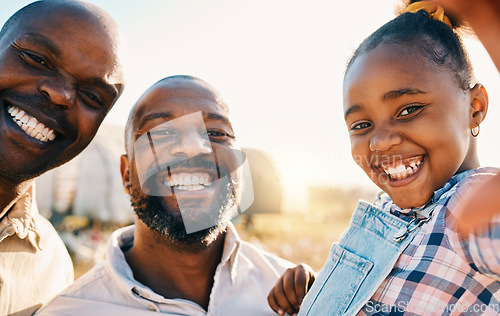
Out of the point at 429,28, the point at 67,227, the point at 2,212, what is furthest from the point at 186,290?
the point at 67,227

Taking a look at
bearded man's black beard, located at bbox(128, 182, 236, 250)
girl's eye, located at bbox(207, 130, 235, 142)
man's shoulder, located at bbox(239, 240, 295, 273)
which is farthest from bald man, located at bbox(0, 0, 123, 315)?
man's shoulder, located at bbox(239, 240, 295, 273)

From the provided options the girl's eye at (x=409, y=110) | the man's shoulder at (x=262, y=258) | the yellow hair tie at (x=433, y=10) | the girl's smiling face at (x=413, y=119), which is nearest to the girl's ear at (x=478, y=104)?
the girl's smiling face at (x=413, y=119)

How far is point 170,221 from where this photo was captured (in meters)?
2.60

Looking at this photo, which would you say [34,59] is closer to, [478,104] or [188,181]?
[188,181]

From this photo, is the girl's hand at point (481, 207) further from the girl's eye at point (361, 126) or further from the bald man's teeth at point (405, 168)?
the girl's eye at point (361, 126)

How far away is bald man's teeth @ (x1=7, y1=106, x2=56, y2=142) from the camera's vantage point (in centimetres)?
219

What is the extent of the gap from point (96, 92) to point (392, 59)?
1.67 m

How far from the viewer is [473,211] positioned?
75cm

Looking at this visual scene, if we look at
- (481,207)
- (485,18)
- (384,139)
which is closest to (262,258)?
(384,139)

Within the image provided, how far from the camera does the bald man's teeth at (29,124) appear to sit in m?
2.19

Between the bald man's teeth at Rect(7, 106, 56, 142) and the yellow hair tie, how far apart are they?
206cm

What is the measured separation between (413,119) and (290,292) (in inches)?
44.3

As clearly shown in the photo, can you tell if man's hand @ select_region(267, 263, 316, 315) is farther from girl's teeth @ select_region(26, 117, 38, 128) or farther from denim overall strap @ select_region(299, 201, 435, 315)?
girl's teeth @ select_region(26, 117, 38, 128)

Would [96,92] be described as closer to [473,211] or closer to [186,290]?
[186,290]
